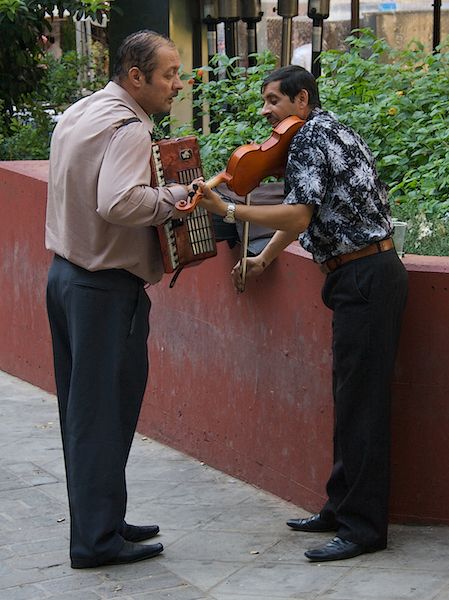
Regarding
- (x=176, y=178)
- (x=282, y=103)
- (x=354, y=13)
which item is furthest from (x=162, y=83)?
(x=354, y=13)

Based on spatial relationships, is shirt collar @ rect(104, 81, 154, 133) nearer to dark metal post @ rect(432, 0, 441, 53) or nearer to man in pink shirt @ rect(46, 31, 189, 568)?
man in pink shirt @ rect(46, 31, 189, 568)

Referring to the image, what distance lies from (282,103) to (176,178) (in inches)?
18.9

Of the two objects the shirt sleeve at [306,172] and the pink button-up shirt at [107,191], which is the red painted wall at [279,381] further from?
the pink button-up shirt at [107,191]

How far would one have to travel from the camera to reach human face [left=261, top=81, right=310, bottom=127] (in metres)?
4.46

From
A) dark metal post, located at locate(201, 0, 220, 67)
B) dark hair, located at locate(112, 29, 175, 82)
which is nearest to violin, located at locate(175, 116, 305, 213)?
dark hair, located at locate(112, 29, 175, 82)

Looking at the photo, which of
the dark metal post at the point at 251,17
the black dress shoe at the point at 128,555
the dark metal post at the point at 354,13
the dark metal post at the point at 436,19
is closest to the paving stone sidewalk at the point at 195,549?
the black dress shoe at the point at 128,555

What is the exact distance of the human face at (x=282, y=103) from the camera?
4457 mm

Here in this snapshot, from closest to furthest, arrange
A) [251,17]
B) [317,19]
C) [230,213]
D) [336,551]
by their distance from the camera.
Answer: [230,213] → [336,551] → [317,19] → [251,17]

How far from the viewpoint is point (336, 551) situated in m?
4.58

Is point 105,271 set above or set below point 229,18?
below

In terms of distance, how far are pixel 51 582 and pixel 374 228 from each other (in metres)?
1.70

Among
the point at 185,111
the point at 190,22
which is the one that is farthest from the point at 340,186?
the point at 190,22

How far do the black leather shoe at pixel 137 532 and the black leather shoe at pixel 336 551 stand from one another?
0.64 meters

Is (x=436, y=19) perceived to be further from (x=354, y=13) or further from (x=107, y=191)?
(x=107, y=191)
